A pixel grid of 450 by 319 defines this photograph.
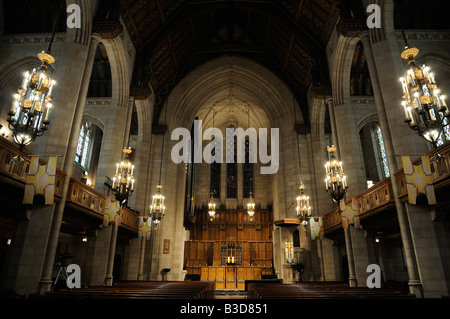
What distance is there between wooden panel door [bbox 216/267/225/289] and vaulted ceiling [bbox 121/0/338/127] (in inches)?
441

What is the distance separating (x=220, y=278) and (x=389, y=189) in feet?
43.5

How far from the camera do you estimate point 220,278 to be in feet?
60.4

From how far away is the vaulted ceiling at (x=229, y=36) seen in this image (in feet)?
47.3

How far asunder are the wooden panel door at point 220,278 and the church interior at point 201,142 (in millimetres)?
93

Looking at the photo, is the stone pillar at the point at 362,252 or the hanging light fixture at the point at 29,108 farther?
the stone pillar at the point at 362,252

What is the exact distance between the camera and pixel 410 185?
22.9 ft

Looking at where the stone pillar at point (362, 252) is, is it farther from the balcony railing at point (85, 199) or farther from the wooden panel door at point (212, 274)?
the wooden panel door at point (212, 274)

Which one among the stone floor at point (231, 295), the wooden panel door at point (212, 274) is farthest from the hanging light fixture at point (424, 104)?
the wooden panel door at point (212, 274)

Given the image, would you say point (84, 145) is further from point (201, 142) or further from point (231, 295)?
point (231, 295)

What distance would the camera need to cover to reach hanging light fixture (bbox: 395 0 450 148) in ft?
16.9

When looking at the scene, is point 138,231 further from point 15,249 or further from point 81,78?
point 81,78

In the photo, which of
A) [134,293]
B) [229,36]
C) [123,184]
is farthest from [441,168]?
[229,36]
